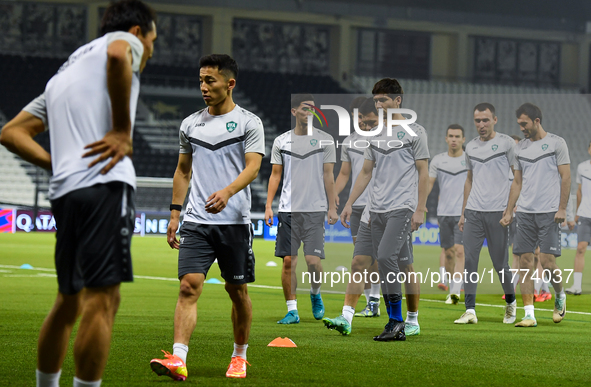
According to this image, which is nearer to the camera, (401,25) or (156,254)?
(156,254)

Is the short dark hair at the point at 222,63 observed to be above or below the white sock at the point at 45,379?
above

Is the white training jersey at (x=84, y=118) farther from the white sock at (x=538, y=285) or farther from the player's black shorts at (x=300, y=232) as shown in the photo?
the white sock at (x=538, y=285)

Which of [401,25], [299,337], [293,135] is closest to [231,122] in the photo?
[299,337]

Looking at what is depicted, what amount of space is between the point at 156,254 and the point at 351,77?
2193 cm

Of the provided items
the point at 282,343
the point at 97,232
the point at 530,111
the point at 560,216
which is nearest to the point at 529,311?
the point at 560,216

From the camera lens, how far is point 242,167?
5.52 meters

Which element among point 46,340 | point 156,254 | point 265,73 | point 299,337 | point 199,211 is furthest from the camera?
point 265,73

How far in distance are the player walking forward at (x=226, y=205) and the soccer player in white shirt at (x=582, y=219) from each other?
8.88 meters

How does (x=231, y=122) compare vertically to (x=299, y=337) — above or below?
above

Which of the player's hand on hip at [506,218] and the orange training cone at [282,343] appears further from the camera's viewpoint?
the player's hand on hip at [506,218]

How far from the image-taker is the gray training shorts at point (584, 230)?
13547 mm

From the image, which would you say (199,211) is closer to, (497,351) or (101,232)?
(101,232)

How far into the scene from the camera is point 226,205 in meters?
5.32

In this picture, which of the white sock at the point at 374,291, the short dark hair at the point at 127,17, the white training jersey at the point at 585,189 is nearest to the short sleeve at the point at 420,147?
the white sock at the point at 374,291
